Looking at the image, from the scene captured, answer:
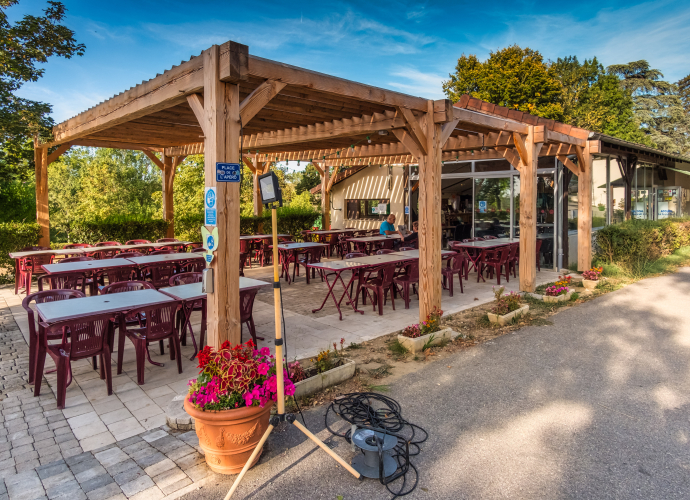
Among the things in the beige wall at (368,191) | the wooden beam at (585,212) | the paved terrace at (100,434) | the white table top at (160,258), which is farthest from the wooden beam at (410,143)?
the beige wall at (368,191)

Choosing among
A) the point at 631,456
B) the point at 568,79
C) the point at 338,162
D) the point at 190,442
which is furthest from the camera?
the point at 568,79

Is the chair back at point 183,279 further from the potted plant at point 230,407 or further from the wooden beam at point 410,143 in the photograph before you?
the wooden beam at point 410,143

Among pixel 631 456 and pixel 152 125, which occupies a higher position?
pixel 152 125

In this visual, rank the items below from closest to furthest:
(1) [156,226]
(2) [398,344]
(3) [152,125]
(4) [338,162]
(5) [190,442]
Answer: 1. (5) [190,442]
2. (2) [398,344]
3. (3) [152,125]
4. (1) [156,226]
5. (4) [338,162]

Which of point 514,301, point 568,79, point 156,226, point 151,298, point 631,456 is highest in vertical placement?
point 568,79

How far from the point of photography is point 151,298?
14.6 ft

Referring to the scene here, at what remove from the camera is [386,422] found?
11.1 ft

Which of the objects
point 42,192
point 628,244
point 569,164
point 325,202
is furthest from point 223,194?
point 325,202

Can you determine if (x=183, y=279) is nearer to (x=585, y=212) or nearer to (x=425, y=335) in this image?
(x=425, y=335)

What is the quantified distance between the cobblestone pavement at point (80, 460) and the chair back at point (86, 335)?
1.54 ft

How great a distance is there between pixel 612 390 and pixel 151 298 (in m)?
4.41

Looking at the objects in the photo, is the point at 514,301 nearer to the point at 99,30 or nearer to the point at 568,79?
the point at 99,30

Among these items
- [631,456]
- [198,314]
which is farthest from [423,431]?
[198,314]

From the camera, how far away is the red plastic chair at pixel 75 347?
372 cm
